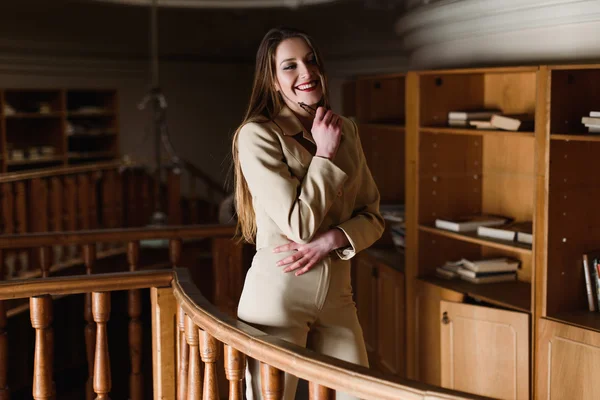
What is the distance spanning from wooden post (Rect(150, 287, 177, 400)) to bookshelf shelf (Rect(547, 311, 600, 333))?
5.94 feet

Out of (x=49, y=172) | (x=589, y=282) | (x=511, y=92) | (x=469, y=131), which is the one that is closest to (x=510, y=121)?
(x=469, y=131)

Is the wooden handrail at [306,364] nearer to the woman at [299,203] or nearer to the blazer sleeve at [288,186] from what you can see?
the woman at [299,203]

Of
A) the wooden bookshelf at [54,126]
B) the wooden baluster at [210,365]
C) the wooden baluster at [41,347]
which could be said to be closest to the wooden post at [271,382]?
the wooden baluster at [210,365]

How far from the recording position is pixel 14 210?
286 inches

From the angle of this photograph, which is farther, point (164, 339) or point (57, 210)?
point (57, 210)

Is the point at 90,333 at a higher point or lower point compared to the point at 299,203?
lower

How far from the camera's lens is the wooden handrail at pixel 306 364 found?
5.98ft

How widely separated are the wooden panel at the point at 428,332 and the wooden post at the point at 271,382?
8.01ft

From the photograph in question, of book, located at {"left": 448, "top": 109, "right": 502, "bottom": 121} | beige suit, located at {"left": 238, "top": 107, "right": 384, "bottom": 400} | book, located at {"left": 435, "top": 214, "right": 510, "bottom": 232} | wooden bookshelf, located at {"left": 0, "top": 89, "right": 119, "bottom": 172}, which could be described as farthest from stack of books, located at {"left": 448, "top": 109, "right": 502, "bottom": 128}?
wooden bookshelf, located at {"left": 0, "top": 89, "right": 119, "bottom": 172}

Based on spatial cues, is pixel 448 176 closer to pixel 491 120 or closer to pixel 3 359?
pixel 491 120

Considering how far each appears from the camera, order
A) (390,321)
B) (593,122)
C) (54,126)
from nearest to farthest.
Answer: (593,122)
(390,321)
(54,126)

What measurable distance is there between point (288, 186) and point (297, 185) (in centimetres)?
5

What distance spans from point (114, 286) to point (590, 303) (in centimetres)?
224

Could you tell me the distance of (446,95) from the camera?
4676mm
